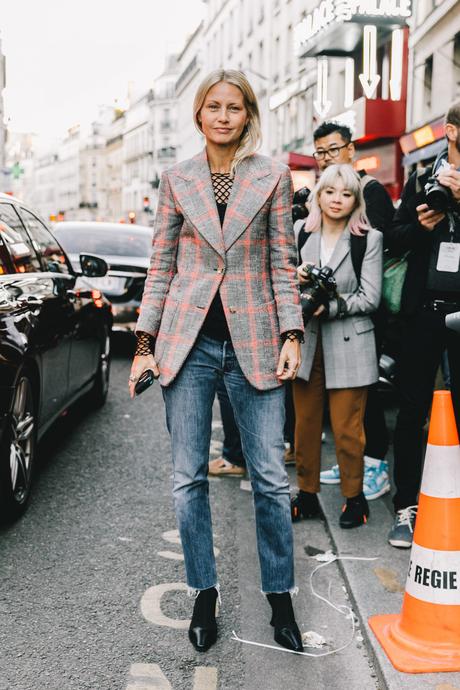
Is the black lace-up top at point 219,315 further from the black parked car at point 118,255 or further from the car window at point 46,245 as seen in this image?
the black parked car at point 118,255

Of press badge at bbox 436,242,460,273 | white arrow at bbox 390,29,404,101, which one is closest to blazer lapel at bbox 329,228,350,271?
press badge at bbox 436,242,460,273

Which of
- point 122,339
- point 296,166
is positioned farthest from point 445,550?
point 296,166

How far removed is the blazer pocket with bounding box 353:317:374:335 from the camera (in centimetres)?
435

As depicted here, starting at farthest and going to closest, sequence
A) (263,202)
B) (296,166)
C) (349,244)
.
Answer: (296,166)
(349,244)
(263,202)

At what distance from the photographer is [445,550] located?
3092 millimetres

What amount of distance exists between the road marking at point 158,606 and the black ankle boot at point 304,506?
39.8 inches

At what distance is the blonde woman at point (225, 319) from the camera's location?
3105 millimetres

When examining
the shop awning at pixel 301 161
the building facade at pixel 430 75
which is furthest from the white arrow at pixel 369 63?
the shop awning at pixel 301 161

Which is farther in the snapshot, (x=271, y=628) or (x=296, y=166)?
(x=296, y=166)

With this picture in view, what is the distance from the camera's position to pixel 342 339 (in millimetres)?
4340

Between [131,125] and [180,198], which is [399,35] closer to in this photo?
[180,198]

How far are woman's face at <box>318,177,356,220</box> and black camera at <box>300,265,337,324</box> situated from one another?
0.30 m

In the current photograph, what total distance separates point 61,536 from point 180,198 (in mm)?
2067

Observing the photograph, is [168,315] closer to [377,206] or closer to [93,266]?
[377,206]
